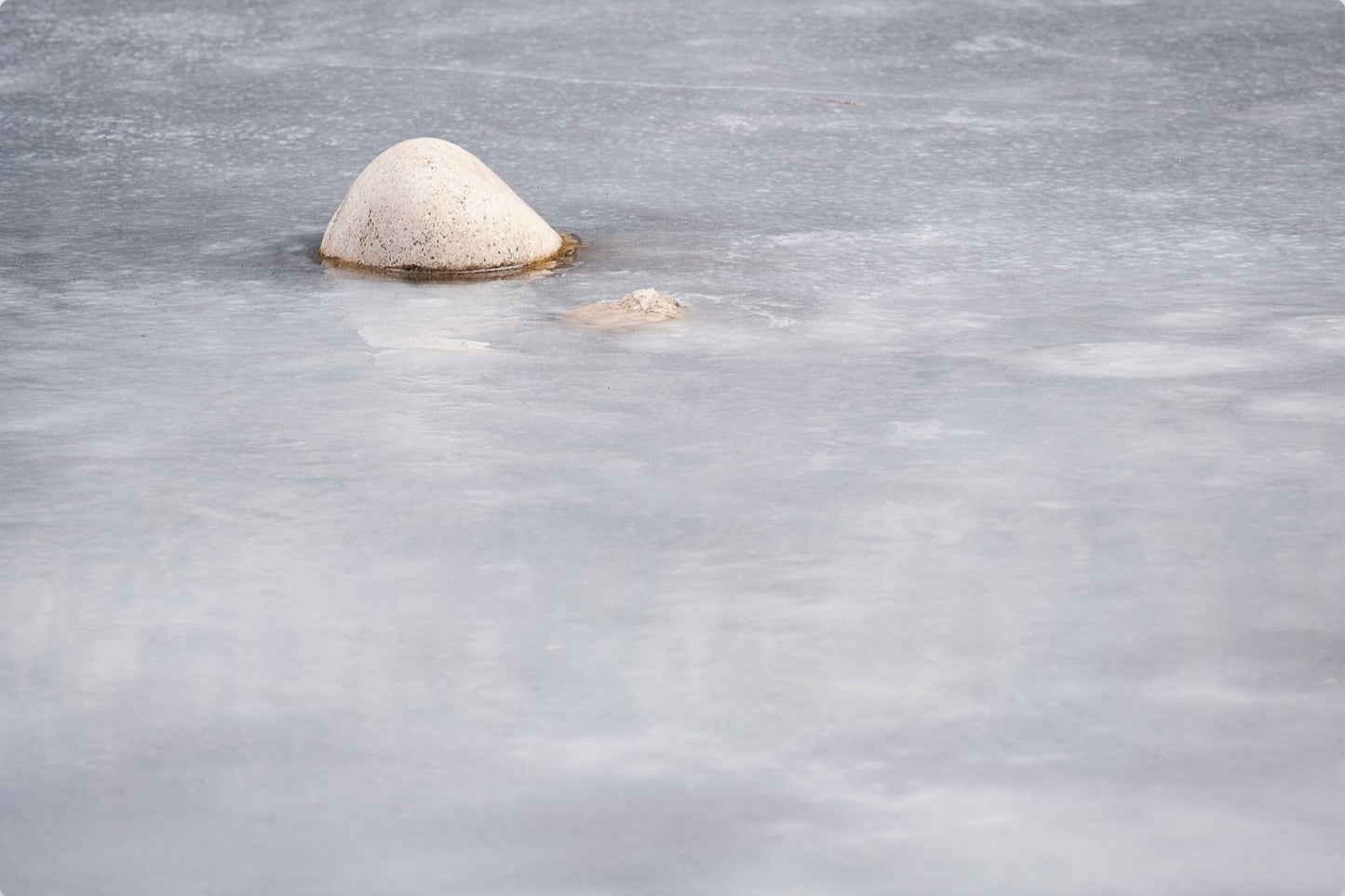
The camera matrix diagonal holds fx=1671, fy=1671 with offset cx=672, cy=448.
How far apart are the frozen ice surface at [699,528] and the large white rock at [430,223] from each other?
214 millimetres

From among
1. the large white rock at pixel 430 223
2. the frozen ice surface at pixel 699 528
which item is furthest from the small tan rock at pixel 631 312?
the large white rock at pixel 430 223

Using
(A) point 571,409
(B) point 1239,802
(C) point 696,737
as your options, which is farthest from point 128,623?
(B) point 1239,802

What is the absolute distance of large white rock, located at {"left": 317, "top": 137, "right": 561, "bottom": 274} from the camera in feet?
20.3

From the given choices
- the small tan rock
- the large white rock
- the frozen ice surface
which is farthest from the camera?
the large white rock

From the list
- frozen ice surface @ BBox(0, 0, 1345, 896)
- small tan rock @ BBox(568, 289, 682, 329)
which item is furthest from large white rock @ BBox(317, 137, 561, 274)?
small tan rock @ BBox(568, 289, 682, 329)

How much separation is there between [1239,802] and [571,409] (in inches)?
91.4

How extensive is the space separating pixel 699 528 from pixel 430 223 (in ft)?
8.91

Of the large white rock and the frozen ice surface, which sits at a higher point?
the large white rock

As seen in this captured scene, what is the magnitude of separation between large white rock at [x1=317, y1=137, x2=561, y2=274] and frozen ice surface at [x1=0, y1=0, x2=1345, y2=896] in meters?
0.21

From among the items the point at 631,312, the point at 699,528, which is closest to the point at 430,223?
the point at 631,312

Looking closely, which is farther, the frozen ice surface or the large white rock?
the large white rock

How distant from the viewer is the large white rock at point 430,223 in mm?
6195

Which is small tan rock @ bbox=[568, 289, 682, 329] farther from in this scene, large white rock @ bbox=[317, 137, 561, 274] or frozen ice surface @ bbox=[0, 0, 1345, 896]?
large white rock @ bbox=[317, 137, 561, 274]

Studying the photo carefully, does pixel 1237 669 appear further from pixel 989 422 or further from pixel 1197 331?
pixel 1197 331
